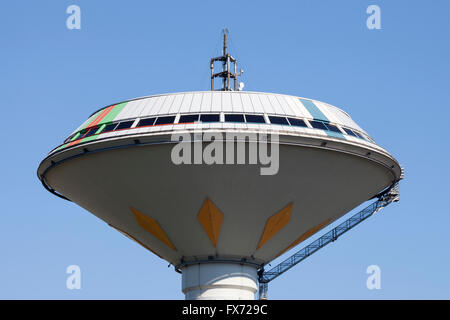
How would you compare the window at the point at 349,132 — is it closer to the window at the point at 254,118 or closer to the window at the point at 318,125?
the window at the point at 318,125

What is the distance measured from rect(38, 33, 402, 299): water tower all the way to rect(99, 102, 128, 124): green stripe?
4.6 inches

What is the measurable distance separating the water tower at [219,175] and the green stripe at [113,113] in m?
0.12

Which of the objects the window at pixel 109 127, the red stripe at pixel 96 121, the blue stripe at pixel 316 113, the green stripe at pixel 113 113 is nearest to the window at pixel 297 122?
the blue stripe at pixel 316 113

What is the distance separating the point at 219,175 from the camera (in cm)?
2867

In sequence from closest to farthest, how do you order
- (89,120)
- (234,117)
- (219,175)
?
(219,175) → (234,117) → (89,120)

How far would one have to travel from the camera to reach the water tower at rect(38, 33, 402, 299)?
93.5 ft

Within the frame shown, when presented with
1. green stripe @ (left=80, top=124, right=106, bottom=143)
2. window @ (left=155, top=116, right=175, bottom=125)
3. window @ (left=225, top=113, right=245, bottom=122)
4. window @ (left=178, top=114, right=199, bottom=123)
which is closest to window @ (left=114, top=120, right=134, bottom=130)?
green stripe @ (left=80, top=124, right=106, bottom=143)

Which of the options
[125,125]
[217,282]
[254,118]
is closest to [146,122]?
[125,125]

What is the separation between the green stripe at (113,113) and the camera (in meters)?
30.8

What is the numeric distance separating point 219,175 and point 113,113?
506cm

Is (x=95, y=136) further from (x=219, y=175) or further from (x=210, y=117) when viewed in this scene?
(x=219, y=175)

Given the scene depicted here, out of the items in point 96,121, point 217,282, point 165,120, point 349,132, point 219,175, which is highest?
point 96,121
